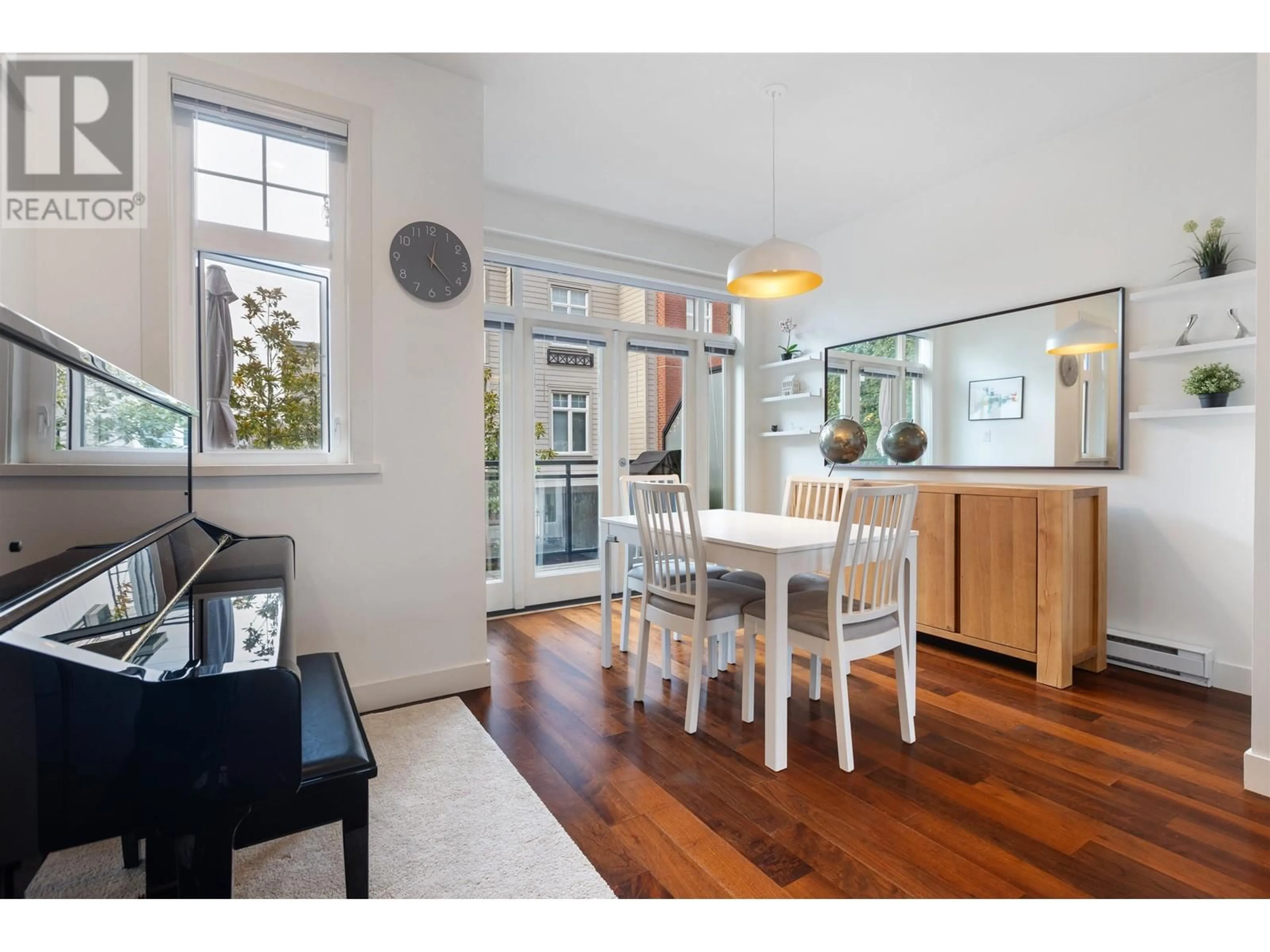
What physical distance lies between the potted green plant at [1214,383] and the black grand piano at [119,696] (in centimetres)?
343

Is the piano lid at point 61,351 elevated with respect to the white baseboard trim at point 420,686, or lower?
elevated

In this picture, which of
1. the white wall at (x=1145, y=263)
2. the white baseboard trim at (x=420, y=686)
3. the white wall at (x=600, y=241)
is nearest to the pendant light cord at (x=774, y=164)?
the white wall at (x=1145, y=263)

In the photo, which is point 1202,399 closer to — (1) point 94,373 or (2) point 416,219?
(2) point 416,219

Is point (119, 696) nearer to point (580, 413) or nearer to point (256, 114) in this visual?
point (256, 114)

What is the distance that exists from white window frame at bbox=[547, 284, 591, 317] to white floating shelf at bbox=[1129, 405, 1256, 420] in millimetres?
3160

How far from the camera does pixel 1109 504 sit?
120 inches

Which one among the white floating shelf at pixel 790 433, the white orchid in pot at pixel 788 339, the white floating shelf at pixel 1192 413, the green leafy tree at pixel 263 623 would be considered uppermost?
the white orchid in pot at pixel 788 339

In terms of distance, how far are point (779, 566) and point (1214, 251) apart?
248 cm

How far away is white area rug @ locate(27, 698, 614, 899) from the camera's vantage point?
1424 mm

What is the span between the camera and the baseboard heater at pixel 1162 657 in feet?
8.92

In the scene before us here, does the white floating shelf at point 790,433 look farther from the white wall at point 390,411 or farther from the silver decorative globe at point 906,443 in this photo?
the white wall at point 390,411

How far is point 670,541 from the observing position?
2.40 m

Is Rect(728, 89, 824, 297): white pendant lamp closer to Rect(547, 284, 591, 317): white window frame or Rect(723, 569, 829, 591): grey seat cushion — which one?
Rect(723, 569, 829, 591): grey seat cushion

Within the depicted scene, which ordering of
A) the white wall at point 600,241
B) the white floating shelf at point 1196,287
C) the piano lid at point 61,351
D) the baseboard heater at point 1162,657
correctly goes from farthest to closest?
the white wall at point 600,241 → the baseboard heater at point 1162,657 → the white floating shelf at point 1196,287 → the piano lid at point 61,351
